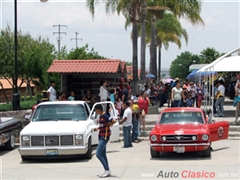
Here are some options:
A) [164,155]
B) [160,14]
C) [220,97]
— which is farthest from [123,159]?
[160,14]

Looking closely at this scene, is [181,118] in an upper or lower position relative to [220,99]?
lower

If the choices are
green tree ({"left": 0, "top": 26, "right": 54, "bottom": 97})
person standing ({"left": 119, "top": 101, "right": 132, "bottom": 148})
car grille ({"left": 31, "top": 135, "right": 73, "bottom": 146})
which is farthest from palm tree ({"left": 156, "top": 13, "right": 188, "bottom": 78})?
car grille ({"left": 31, "top": 135, "right": 73, "bottom": 146})

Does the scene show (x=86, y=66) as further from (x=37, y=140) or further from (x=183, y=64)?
(x=183, y=64)

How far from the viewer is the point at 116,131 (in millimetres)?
14859

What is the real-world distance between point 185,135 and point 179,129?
16.8 inches

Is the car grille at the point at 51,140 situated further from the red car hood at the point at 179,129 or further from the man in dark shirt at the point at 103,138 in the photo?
the red car hood at the point at 179,129

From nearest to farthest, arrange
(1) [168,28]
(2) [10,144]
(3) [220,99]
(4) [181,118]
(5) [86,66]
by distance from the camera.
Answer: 1. (4) [181,118]
2. (2) [10,144]
3. (3) [220,99]
4. (5) [86,66]
5. (1) [168,28]

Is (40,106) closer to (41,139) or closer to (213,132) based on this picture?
(41,139)

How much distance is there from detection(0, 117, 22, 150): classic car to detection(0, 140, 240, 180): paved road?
0.61 m

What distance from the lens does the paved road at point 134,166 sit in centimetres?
1075

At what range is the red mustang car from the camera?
1246 cm

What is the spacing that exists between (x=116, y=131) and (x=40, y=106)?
2.61 metres

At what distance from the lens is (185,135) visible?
40.9 ft

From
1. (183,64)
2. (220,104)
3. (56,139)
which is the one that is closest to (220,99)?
(220,104)
